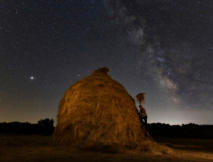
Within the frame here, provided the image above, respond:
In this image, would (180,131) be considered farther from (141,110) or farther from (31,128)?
(141,110)

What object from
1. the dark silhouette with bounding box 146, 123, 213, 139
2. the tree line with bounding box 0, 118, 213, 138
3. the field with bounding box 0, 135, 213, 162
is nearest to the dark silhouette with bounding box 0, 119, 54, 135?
the tree line with bounding box 0, 118, 213, 138

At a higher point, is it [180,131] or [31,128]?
[31,128]

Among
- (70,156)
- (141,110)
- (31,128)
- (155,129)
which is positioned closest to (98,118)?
(70,156)

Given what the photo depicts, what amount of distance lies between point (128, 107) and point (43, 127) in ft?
88.9

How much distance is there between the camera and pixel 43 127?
3506cm

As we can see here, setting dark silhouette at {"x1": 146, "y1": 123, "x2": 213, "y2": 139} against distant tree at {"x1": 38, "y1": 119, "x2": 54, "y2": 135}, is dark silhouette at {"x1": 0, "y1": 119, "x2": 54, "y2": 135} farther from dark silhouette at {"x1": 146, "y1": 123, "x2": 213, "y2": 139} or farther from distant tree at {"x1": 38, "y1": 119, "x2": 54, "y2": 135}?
dark silhouette at {"x1": 146, "y1": 123, "x2": 213, "y2": 139}

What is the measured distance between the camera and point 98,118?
33.7ft

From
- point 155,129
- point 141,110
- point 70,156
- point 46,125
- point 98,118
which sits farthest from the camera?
point 155,129

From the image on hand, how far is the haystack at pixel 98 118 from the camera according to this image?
9.95m

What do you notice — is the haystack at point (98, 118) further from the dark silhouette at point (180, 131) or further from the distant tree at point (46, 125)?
the dark silhouette at point (180, 131)

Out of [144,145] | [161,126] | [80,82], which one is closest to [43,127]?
[161,126]

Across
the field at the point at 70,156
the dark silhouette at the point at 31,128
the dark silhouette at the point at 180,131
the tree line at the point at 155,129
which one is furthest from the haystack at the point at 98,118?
the dark silhouette at the point at 180,131

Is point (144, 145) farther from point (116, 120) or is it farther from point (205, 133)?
point (205, 133)

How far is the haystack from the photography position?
32.6 feet
